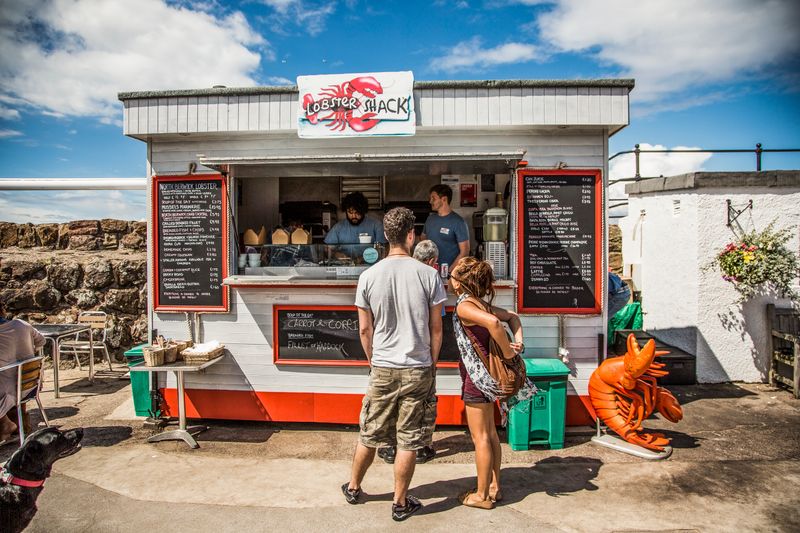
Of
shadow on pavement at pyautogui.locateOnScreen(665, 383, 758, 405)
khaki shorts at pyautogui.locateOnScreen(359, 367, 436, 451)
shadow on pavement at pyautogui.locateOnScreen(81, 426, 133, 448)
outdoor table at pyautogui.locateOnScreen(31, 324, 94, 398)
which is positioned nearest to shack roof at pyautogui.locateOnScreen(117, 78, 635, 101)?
khaki shorts at pyautogui.locateOnScreen(359, 367, 436, 451)

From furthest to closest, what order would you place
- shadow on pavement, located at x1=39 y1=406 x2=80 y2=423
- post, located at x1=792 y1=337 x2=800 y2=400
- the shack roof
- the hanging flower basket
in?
the hanging flower basket, post, located at x1=792 y1=337 x2=800 y2=400, shadow on pavement, located at x1=39 y1=406 x2=80 y2=423, the shack roof

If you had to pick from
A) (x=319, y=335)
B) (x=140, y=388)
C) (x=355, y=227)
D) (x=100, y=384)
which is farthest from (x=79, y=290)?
(x=355, y=227)

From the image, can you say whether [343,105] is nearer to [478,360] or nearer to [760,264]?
[478,360]

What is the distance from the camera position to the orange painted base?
15.7ft

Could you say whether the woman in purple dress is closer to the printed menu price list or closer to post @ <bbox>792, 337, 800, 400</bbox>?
the printed menu price list

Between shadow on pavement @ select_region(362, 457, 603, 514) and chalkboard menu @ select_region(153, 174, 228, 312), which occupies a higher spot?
chalkboard menu @ select_region(153, 174, 228, 312)

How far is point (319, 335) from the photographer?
4.87m

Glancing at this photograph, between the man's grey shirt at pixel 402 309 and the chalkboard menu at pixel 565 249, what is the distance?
187 cm

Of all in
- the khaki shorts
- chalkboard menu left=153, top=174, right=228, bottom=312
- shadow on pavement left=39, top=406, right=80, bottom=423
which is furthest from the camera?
shadow on pavement left=39, top=406, right=80, bottom=423

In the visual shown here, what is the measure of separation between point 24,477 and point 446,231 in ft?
11.8

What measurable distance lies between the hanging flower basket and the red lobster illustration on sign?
4.65 meters

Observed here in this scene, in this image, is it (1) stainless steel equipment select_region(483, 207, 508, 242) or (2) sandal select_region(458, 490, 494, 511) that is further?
(1) stainless steel equipment select_region(483, 207, 508, 242)

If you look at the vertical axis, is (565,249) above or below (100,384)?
above

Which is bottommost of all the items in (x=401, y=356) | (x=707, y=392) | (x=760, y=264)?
(x=707, y=392)
